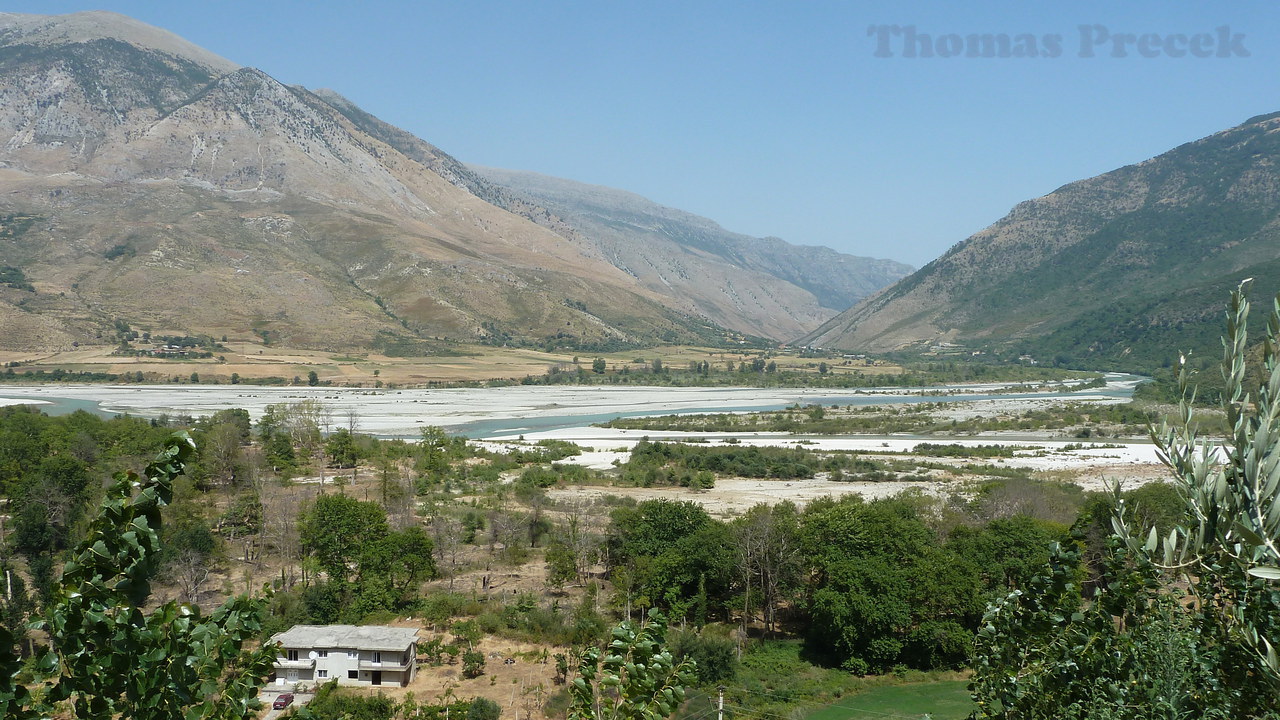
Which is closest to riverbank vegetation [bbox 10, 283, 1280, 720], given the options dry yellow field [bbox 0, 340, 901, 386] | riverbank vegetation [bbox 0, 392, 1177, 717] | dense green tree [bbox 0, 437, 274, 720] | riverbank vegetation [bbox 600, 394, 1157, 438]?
dense green tree [bbox 0, 437, 274, 720]

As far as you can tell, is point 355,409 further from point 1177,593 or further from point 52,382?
point 1177,593

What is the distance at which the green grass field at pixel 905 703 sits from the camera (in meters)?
22.4

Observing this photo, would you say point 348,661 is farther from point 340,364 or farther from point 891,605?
point 340,364

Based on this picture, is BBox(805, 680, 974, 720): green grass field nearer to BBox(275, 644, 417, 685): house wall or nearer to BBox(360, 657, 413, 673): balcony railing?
BBox(360, 657, 413, 673): balcony railing

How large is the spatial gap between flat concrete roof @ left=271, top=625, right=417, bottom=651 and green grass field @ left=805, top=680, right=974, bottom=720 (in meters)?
12.3

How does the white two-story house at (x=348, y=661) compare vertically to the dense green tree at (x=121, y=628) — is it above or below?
below

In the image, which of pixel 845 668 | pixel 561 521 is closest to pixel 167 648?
pixel 845 668

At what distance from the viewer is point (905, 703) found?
77.2 feet

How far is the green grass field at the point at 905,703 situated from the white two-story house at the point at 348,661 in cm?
1204

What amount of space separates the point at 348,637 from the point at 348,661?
0.82 meters

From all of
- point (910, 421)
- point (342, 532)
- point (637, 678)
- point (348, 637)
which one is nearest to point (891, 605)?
point (348, 637)

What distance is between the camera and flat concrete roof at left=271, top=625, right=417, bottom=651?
24359 mm

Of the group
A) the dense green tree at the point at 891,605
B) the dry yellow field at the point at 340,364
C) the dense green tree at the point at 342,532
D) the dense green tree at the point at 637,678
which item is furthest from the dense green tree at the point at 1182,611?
the dry yellow field at the point at 340,364

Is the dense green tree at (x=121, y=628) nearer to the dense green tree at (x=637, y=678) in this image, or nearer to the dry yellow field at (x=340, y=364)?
the dense green tree at (x=637, y=678)
